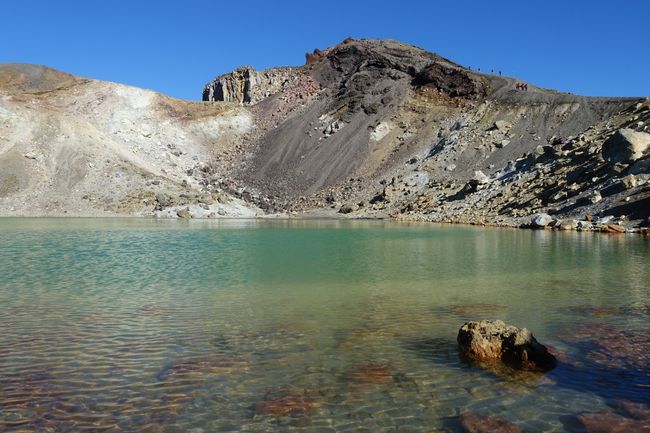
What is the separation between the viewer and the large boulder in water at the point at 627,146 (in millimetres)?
46219

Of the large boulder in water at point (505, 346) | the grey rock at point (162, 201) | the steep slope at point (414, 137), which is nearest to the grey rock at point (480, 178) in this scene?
the steep slope at point (414, 137)

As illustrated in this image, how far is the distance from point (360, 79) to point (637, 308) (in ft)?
299

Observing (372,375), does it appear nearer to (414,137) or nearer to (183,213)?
(183,213)

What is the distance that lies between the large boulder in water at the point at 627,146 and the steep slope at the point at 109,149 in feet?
148

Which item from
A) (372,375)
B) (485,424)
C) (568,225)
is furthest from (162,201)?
(485,424)

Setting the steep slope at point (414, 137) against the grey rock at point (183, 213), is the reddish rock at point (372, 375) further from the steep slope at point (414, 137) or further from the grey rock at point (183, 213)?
the grey rock at point (183, 213)

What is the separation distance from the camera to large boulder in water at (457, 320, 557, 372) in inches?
374

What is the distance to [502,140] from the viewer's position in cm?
7319

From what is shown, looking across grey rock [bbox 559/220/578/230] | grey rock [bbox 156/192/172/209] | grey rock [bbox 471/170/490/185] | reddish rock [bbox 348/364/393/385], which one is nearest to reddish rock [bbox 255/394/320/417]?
reddish rock [bbox 348/364/393/385]

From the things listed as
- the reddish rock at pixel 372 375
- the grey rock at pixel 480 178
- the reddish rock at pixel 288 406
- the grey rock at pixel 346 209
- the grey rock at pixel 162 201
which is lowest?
the reddish rock at pixel 288 406

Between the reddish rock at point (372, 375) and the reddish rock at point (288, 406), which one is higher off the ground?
the reddish rock at point (372, 375)

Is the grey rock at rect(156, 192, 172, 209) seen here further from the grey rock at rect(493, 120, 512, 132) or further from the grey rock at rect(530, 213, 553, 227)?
the grey rock at rect(493, 120, 512, 132)

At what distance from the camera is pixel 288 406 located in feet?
25.4

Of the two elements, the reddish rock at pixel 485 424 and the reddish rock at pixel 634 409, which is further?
the reddish rock at pixel 634 409
